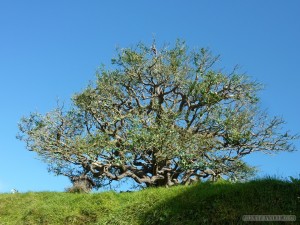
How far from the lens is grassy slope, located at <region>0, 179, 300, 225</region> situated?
41.4 feet

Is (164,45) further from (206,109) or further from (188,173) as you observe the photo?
(188,173)

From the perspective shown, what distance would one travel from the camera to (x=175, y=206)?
13789mm

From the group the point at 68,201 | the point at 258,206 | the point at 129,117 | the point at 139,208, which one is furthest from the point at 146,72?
the point at 258,206

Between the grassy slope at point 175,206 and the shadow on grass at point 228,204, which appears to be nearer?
the shadow on grass at point 228,204

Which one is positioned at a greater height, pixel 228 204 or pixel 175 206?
pixel 175 206

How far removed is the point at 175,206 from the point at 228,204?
1855 mm

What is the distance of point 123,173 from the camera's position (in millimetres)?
24984

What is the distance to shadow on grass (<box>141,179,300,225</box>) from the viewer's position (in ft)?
40.7

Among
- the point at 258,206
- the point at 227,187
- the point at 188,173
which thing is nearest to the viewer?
the point at 258,206

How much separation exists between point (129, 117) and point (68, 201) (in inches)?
360

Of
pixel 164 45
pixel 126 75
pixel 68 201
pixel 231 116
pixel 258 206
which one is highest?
pixel 164 45

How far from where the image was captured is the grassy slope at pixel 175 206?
12617 millimetres

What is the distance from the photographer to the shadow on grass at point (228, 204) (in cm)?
1241

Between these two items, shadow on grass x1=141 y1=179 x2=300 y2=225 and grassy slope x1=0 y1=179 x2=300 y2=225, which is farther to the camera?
grassy slope x1=0 y1=179 x2=300 y2=225
